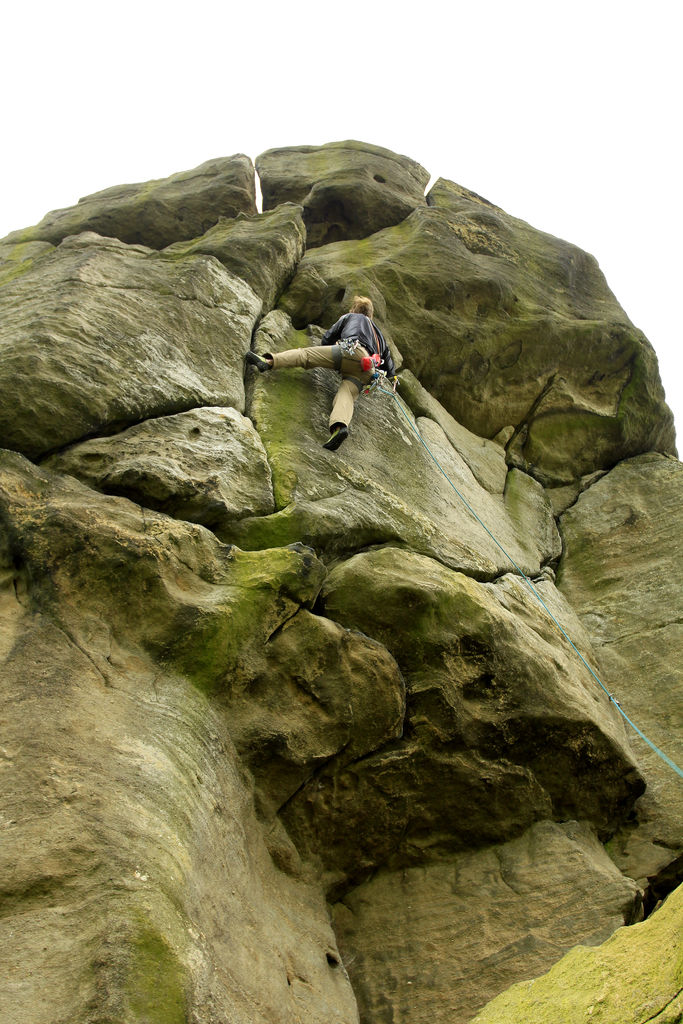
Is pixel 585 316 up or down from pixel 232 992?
up

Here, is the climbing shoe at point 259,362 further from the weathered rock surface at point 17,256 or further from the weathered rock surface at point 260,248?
the weathered rock surface at point 17,256

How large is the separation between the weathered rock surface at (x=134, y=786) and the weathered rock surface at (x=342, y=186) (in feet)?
33.2

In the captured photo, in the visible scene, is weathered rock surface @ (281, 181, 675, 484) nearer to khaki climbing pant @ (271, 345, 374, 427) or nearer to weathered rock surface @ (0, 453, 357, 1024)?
khaki climbing pant @ (271, 345, 374, 427)

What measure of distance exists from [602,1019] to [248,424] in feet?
20.8

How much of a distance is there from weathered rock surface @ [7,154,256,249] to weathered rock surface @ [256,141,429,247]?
104 centimetres

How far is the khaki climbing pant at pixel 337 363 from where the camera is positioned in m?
9.59

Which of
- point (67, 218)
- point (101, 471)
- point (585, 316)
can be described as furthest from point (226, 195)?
point (101, 471)

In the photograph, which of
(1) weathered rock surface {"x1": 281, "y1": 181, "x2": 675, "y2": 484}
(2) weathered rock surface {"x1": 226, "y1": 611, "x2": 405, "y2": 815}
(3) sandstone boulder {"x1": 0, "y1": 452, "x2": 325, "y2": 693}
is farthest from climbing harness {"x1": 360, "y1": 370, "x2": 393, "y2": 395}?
(2) weathered rock surface {"x1": 226, "y1": 611, "x2": 405, "y2": 815}

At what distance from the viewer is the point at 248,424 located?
8.67 m

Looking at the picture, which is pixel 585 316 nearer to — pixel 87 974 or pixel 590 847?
pixel 590 847

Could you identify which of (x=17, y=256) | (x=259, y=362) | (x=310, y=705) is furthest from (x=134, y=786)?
(x=17, y=256)

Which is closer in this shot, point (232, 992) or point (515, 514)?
point (232, 992)

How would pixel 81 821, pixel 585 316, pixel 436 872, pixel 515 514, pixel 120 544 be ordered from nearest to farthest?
1. pixel 81 821
2. pixel 120 544
3. pixel 436 872
4. pixel 515 514
5. pixel 585 316

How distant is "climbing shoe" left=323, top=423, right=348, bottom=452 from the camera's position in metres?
8.91
